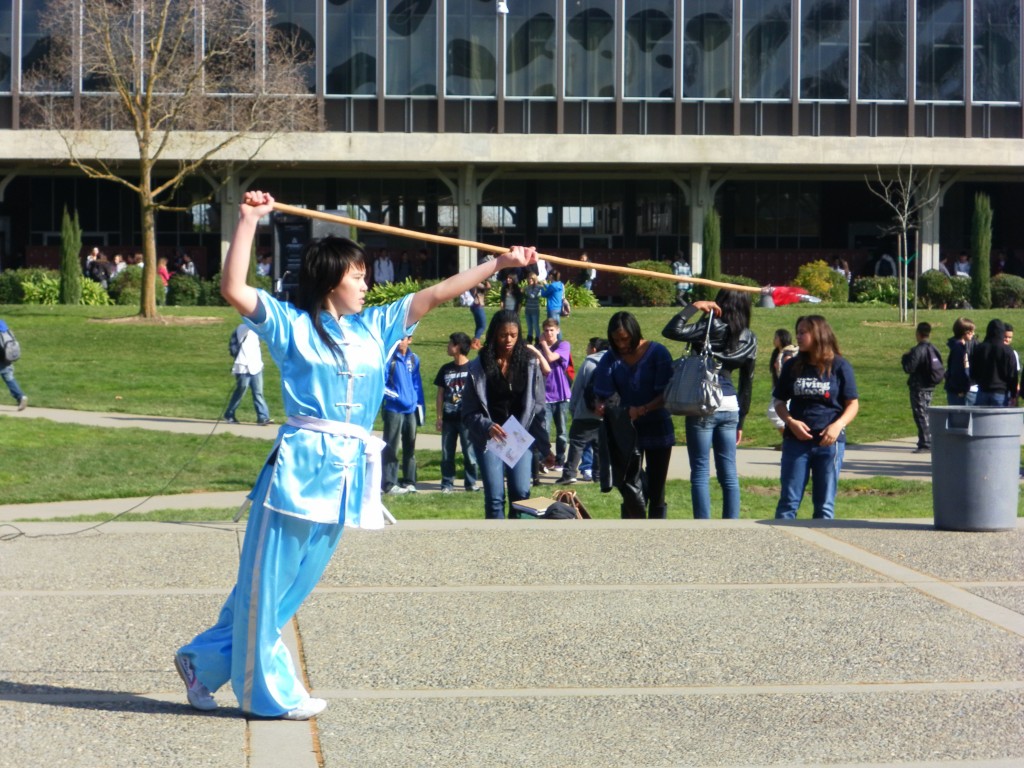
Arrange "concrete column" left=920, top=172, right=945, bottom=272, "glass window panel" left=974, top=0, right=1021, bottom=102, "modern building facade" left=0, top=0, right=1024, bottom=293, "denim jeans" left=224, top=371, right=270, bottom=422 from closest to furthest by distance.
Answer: "denim jeans" left=224, top=371, right=270, bottom=422 < "modern building facade" left=0, top=0, right=1024, bottom=293 < "glass window panel" left=974, top=0, right=1021, bottom=102 < "concrete column" left=920, top=172, right=945, bottom=272

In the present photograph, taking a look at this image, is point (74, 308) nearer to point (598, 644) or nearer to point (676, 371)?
point (676, 371)

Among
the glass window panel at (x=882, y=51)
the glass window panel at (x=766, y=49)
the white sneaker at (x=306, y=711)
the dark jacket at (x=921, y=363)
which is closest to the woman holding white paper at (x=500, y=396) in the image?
the white sneaker at (x=306, y=711)

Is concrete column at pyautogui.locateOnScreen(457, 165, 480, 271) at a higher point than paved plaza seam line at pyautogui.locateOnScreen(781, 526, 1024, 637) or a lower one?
higher

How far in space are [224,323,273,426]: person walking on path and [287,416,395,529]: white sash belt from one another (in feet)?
45.2

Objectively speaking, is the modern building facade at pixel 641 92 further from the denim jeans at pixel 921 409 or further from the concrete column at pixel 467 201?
the denim jeans at pixel 921 409

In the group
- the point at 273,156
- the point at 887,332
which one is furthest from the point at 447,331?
the point at 273,156

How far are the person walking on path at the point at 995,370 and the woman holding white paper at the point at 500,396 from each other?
23.0 feet

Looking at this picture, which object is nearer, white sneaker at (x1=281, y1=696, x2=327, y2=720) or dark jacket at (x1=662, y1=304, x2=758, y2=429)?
white sneaker at (x1=281, y1=696, x2=327, y2=720)

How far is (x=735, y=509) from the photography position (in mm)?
11047

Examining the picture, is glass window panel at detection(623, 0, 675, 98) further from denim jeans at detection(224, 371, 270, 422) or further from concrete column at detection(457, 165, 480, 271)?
denim jeans at detection(224, 371, 270, 422)

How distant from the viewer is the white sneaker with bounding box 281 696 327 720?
5.34 meters

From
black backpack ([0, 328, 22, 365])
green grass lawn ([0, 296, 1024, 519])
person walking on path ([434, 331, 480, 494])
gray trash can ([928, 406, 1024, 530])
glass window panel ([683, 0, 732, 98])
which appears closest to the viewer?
gray trash can ([928, 406, 1024, 530])

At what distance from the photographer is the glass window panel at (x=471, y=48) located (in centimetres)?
4250

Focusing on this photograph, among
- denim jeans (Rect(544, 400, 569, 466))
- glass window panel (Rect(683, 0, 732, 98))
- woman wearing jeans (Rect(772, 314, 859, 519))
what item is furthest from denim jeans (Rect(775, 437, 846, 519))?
glass window panel (Rect(683, 0, 732, 98))
